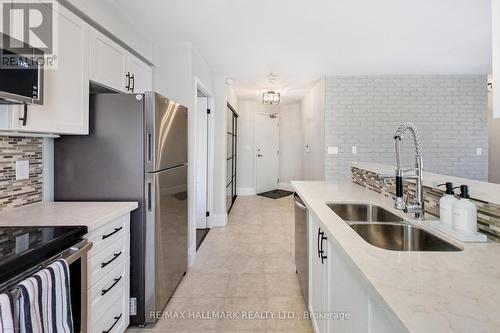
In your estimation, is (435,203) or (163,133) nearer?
(435,203)

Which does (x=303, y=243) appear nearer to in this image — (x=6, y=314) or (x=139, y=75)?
(x=6, y=314)

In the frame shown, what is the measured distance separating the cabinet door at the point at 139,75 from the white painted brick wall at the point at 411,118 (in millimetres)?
2701

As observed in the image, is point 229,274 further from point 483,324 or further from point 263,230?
point 483,324

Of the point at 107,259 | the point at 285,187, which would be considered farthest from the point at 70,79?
the point at 285,187

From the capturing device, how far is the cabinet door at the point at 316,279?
1439 mm

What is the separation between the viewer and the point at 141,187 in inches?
69.3

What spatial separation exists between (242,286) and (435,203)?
1.68m

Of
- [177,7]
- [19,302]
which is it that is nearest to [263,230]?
[177,7]

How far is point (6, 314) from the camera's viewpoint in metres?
0.80

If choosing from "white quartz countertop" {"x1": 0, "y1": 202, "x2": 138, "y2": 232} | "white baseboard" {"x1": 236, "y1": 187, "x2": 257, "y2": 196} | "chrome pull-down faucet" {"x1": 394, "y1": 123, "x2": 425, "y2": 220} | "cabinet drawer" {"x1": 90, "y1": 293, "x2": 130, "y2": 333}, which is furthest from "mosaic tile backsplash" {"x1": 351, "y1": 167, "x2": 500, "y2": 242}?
"white baseboard" {"x1": 236, "y1": 187, "x2": 257, "y2": 196}

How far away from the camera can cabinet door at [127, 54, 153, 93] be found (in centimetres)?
232

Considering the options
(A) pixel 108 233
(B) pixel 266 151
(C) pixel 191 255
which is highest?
(B) pixel 266 151

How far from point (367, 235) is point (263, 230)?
2.66 m

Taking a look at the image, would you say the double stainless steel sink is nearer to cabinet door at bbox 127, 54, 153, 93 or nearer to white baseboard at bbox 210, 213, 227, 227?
cabinet door at bbox 127, 54, 153, 93
